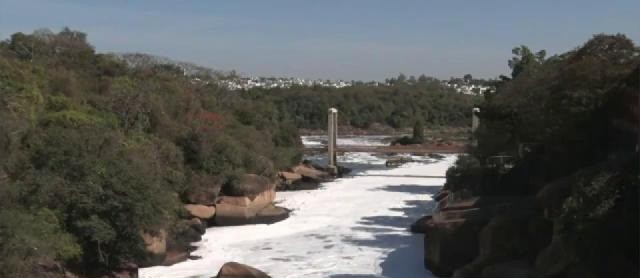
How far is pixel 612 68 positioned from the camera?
18406mm

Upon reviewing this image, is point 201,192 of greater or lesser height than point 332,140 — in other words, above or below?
below

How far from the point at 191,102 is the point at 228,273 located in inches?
783

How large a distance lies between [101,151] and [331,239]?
26.3ft

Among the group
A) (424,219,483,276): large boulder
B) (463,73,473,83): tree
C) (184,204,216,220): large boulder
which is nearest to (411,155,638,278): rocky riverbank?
(424,219,483,276): large boulder

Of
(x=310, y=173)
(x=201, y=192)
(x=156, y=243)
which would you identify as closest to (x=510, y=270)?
(x=156, y=243)

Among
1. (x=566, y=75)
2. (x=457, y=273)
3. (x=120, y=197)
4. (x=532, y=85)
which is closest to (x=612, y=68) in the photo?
(x=566, y=75)

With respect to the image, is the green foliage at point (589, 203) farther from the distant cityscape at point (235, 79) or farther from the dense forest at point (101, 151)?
the distant cityscape at point (235, 79)

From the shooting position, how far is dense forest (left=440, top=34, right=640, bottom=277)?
11.8 metres

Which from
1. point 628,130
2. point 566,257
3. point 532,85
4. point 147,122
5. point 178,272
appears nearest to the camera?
point 566,257

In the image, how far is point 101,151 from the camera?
17.7 metres

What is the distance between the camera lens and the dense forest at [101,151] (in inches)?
607

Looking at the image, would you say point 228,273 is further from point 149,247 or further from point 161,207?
point 149,247

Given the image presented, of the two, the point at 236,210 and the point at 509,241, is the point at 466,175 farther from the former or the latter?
the point at 509,241

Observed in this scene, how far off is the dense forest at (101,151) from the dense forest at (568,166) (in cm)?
735
